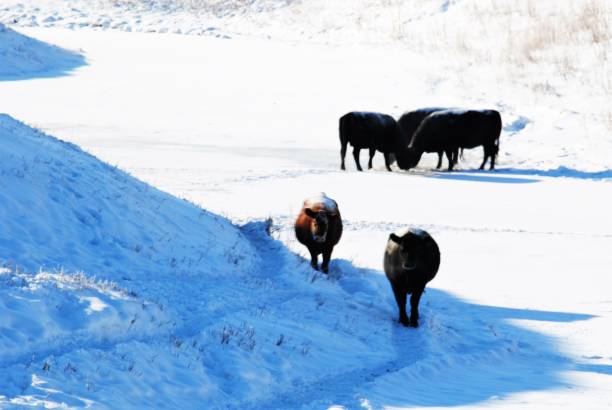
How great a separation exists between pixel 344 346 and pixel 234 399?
2582mm

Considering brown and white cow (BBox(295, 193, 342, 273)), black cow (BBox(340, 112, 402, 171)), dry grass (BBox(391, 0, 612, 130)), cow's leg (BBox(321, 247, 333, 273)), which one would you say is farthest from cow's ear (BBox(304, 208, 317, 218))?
dry grass (BBox(391, 0, 612, 130))

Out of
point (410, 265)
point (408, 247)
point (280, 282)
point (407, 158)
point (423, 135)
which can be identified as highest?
point (408, 247)

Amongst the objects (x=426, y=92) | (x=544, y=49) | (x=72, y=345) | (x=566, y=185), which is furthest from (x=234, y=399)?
(x=544, y=49)

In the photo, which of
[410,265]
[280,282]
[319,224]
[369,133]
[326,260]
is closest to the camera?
[410,265]

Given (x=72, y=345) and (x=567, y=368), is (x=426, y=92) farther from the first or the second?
(x=72, y=345)

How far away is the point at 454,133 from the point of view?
29484mm

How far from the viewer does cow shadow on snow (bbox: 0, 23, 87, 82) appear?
46500 mm

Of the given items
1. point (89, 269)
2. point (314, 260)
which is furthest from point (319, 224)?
point (89, 269)

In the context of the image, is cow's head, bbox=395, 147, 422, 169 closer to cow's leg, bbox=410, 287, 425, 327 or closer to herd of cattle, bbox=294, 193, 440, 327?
herd of cattle, bbox=294, 193, 440, 327

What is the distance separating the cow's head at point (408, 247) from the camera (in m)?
12.0

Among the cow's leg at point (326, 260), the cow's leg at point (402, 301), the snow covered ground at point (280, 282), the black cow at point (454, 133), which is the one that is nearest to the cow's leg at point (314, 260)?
the cow's leg at point (326, 260)

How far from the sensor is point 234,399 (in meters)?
8.90

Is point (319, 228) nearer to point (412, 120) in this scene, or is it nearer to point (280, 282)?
point (280, 282)

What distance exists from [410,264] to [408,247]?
0.25m
